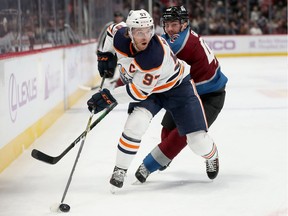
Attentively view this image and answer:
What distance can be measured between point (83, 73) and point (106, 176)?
191 inches

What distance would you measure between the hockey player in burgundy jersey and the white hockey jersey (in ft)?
0.61

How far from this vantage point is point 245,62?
14.2 metres

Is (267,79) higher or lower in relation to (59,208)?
lower

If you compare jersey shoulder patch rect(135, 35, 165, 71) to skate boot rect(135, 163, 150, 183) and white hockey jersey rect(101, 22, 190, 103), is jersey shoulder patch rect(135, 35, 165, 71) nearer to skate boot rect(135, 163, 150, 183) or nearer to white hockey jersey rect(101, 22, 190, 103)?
white hockey jersey rect(101, 22, 190, 103)

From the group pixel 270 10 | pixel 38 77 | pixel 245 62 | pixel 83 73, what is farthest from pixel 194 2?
pixel 38 77

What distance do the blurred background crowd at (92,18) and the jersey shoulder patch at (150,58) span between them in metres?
1.59

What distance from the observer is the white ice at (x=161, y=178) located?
2.96 metres

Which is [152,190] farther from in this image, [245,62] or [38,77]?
[245,62]

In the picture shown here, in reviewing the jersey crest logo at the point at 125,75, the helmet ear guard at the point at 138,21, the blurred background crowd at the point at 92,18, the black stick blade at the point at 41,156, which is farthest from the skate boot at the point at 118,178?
the blurred background crowd at the point at 92,18

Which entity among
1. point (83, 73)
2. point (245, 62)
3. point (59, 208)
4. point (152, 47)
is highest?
point (152, 47)

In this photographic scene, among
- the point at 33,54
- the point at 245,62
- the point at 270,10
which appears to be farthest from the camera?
the point at 270,10

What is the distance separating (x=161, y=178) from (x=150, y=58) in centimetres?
91

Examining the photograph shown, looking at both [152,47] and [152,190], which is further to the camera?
[152,190]

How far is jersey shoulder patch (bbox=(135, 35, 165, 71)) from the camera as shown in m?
2.94
